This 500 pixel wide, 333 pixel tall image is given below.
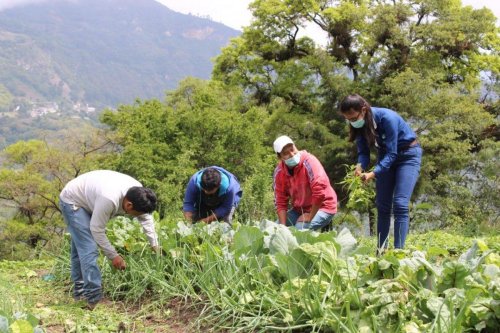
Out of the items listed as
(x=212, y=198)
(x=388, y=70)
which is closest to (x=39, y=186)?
(x=388, y=70)

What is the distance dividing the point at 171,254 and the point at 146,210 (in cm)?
39

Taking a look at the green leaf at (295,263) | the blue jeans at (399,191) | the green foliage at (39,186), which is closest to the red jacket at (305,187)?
the blue jeans at (399,191)

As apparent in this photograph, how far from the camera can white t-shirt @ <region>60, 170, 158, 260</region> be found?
415 centimetres

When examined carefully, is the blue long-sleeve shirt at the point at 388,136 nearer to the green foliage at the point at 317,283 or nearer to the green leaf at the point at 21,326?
the green foliage at the point at 317,283

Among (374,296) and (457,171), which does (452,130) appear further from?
(374,296)

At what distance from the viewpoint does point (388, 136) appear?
15.0ft

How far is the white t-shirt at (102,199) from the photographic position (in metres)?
4.15

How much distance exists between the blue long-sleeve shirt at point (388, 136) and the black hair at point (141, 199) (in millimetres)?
1906

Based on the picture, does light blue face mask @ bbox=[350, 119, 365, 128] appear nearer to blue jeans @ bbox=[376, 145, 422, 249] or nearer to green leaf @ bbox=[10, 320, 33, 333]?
blue jeans @ bbox=[376, 145, 422, 249]

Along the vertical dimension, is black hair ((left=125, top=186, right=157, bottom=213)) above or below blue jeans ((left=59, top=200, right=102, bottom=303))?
above

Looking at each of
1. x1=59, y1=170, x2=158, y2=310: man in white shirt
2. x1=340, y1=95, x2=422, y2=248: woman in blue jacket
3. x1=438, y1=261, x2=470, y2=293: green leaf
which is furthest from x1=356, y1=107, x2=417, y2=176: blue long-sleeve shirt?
x1=438, y1=261, x2=470, y2=293: green leaf

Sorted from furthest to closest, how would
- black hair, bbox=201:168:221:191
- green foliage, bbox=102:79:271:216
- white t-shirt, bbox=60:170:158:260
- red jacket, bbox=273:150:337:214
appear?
green foliage, bbox=102:79:271:216 < black hair, bbox=201:168:221:191 < red jacket, bbox=273:150:337:214 < white t-shirt, bbox=60:170:158:260

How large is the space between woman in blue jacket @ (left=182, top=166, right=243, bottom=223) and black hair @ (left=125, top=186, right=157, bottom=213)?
116cm

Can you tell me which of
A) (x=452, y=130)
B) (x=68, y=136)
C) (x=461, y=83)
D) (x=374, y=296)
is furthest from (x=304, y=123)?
(x=374, y=296)
